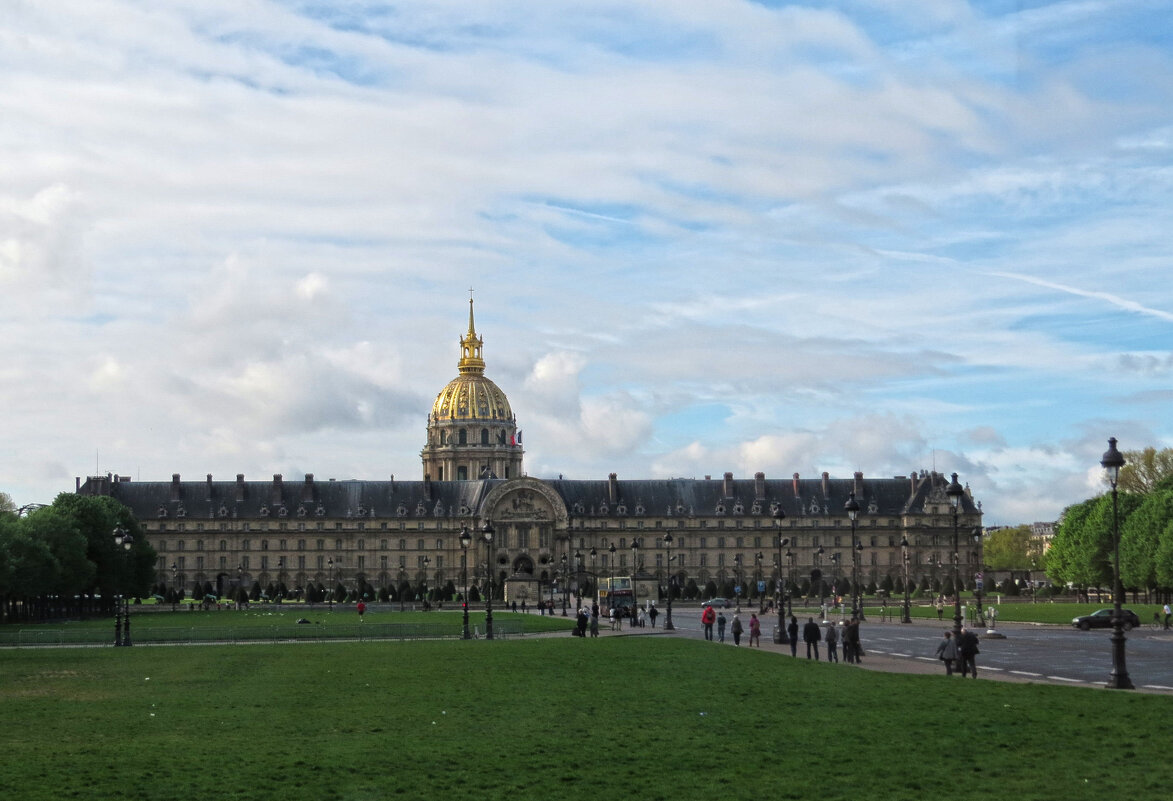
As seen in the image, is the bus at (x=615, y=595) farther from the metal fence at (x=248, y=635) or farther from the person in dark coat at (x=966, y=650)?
the person in dark coat at (x=966, y=650)

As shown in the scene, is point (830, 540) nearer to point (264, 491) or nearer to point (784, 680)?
point (264, 491)

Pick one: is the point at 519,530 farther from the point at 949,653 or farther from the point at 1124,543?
the point at 949,653

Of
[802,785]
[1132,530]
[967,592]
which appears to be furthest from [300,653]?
[967,592]

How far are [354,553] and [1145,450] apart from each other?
85516mm

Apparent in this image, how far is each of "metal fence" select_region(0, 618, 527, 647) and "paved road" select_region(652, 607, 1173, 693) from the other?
11.5m

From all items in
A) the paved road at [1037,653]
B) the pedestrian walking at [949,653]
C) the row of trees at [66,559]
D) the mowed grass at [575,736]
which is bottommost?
the paved road at [1037,653]

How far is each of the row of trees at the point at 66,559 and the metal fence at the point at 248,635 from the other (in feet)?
49.7

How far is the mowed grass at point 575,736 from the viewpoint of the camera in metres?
21.0

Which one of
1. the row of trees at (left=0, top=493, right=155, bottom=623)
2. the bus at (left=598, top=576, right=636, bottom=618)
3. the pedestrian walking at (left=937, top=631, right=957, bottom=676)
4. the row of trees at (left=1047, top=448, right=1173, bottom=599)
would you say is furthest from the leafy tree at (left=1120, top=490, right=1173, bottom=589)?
the pedestrian walking at (left=937, top=631, right=957, bottom=676)

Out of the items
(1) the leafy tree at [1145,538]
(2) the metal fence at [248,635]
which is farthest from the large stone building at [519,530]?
(2) the metal fence at [248,635]

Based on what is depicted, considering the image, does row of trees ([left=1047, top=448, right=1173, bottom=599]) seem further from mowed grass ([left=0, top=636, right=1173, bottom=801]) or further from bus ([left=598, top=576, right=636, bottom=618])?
mowed grass ([left=0, top=636, right=1173, bottom=801])

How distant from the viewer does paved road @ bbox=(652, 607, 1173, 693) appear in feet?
133

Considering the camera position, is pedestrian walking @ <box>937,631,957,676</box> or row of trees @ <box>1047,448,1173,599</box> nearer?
pedestrian walking @ <box>937,631,957,676</box>

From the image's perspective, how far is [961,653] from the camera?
37906mm
